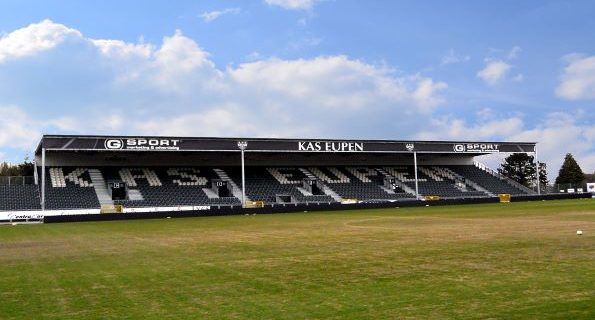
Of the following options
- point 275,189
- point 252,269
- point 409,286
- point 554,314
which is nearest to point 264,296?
point 409,286

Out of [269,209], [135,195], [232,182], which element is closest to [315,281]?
[269,209]

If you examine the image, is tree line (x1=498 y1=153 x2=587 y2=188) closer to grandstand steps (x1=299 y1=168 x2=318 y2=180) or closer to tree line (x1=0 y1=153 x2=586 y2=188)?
tree line (x1=0 y1=153 x2=586 y2=188)

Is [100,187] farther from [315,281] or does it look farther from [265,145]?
[315,281]

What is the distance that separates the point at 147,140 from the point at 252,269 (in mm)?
48116

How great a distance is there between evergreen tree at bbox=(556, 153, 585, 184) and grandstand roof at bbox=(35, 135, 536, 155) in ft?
137

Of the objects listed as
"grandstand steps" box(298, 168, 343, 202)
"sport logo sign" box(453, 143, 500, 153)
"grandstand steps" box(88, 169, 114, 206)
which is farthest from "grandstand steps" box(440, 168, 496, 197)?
"grandstand steps" box(88, 169, 114, 206)

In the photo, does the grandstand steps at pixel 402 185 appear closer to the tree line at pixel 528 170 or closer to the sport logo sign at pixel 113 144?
the sport logo sign at pixel 113 144

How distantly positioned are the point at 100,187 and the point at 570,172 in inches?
3727

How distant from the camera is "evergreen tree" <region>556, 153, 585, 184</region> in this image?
11188 centimetres

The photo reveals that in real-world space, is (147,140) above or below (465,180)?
above

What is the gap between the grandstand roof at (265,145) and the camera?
180ft

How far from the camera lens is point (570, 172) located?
113750 millimetres

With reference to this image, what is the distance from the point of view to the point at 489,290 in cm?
902

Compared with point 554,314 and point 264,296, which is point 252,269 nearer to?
point 264,296
